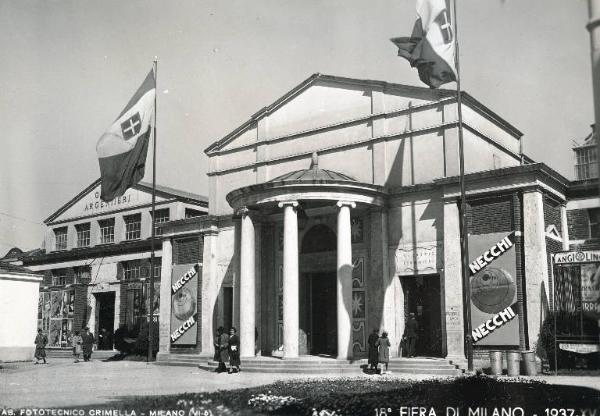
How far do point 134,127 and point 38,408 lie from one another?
14.1 meters

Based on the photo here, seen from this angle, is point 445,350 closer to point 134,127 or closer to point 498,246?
point 498,246

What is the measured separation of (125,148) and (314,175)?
704 centimetres

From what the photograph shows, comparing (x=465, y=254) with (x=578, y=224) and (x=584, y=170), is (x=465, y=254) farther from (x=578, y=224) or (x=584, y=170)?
(x=584, y=170)

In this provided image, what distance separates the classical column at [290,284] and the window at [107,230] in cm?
2398

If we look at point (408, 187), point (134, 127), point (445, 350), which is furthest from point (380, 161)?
point (134, 127)

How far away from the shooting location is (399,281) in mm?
25094

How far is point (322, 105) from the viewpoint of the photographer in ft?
93.6

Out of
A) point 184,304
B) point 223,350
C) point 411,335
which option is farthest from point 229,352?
point 184,304

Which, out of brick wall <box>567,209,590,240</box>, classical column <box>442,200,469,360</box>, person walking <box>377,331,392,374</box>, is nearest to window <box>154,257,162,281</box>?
person walking <box>377,331,392,374</box>

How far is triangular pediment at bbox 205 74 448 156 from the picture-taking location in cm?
2631

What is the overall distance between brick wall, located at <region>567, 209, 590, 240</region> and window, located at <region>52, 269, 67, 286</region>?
33.9m

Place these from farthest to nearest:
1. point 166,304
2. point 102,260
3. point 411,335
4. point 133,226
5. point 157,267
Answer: point 133,226 → point 102,260 → point 157,267 → point 166,304 → point 411,335

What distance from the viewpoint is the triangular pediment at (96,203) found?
4394 cm

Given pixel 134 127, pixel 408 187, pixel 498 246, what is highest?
pixel 134 127
